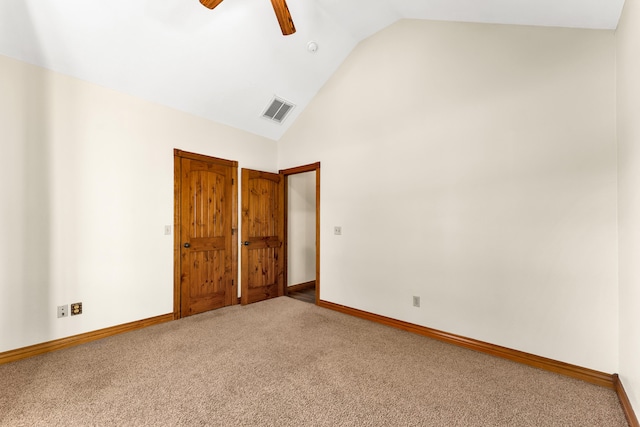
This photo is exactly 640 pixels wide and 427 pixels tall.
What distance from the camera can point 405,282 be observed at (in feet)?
10.3

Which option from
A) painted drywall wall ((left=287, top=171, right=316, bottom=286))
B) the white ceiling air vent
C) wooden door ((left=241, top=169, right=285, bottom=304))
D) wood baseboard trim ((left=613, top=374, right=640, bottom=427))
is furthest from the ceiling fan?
wood baseboard trim ((left=613, top=374, right=640, bottom=427))

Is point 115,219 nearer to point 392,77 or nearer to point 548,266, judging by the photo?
point 392,77

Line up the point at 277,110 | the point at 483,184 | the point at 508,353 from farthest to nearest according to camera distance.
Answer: the point at 277,110 < the point at 483,184 < the point at 508,353

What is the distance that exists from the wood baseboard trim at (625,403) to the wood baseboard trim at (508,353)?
34 millimetres

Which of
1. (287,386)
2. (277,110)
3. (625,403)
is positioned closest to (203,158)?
(277,110)

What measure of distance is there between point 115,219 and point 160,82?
5.31 feet

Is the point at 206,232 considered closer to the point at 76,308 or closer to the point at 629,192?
the point at 76,308

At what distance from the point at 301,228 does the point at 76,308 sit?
3.21 metres

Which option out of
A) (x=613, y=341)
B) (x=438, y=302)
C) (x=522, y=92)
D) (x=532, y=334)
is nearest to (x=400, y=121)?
(x=522, y=92)

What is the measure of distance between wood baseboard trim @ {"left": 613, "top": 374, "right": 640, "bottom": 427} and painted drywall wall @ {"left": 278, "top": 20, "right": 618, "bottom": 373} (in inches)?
3.6

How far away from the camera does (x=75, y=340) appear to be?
2719mm

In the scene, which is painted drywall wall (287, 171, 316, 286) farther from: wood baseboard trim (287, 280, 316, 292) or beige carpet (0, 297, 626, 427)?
beige carpet (0, 297, 626, 427)

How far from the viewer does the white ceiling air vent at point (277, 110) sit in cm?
401

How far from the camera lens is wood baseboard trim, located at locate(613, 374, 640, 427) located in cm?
165
